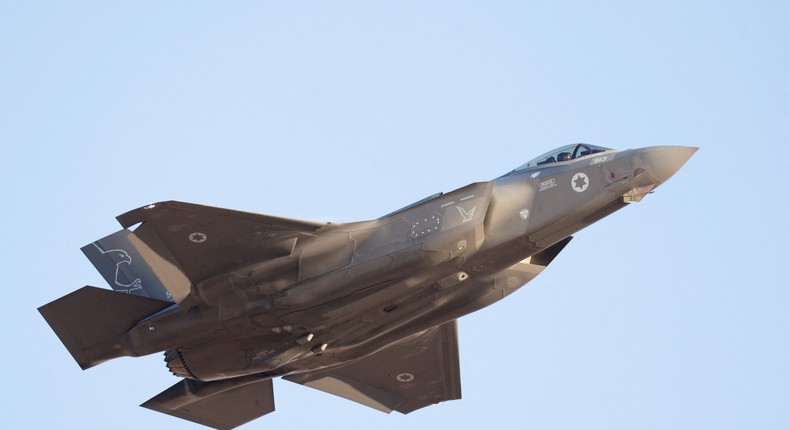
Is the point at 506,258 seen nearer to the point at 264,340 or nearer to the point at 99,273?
the point at 264,340

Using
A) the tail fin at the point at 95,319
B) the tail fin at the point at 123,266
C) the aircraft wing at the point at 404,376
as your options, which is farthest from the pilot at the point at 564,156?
the tail fin at the point at 123,266

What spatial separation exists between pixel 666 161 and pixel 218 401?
43.3ft

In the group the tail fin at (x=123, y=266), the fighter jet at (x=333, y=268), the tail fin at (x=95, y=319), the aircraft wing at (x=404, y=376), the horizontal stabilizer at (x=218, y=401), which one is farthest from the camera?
the aircraft wing at (x=404, y=376)

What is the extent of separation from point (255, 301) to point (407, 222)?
3.90 metres

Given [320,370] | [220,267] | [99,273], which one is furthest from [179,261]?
[320,370]

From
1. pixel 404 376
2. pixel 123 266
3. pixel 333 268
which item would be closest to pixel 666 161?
pixel 333 268

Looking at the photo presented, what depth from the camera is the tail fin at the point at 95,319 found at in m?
28.5

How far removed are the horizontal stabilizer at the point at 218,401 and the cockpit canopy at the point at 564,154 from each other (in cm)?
878

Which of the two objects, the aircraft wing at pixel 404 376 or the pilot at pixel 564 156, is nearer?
the pilot at pixel 564 156

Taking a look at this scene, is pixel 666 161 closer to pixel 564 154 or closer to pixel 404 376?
pixel 564 154

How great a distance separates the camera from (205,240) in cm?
2719

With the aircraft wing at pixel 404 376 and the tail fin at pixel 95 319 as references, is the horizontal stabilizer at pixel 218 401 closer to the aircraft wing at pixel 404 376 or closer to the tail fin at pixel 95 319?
the aircraft wing at pixel 404 376

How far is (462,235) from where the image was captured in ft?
86.7

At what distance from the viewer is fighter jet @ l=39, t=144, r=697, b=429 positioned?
87.4 ft
